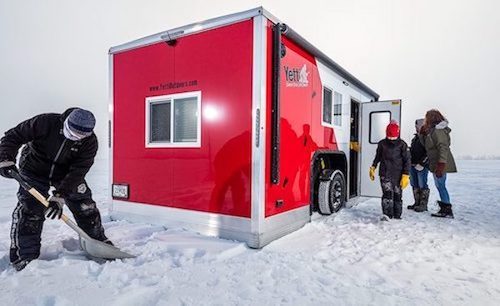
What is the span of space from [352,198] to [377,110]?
2002 millimetres

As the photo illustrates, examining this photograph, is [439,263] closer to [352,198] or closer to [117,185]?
[352,198]

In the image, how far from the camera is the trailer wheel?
5395 mm

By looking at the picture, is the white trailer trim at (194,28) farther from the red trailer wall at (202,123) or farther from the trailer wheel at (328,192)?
the trailer wheel at (328,192)

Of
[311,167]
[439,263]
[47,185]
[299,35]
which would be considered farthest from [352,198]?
[47,185]

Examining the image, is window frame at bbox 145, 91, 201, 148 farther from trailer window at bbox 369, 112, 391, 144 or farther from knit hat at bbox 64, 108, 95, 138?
trailer window at bbox 369, 112, 391, 144

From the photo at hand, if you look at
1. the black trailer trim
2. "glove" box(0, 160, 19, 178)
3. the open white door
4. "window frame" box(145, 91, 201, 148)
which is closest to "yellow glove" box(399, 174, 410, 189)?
the open white door

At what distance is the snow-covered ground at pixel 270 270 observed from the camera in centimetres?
256

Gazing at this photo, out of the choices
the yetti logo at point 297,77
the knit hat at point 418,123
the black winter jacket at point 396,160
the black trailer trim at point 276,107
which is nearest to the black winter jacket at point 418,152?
the knit hat at point 418,123

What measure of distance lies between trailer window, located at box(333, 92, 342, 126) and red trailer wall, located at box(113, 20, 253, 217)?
2.72m

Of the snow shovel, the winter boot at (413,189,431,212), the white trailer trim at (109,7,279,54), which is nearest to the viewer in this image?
the snow shovel

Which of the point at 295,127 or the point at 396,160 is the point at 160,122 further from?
the point at 396,160

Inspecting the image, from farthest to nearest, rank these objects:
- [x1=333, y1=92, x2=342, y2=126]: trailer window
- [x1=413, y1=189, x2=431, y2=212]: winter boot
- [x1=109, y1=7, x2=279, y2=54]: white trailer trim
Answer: [x1=413, y1=189, x2=431, y2=212]: winter boot < [x1=333, y1=92, x2=342, y2=126]: trailer window < [x1=109, y1=7, x2=279, y2=54]: white trailer trim

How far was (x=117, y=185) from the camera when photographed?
17.3 ft

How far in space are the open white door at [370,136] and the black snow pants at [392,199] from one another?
122cm
